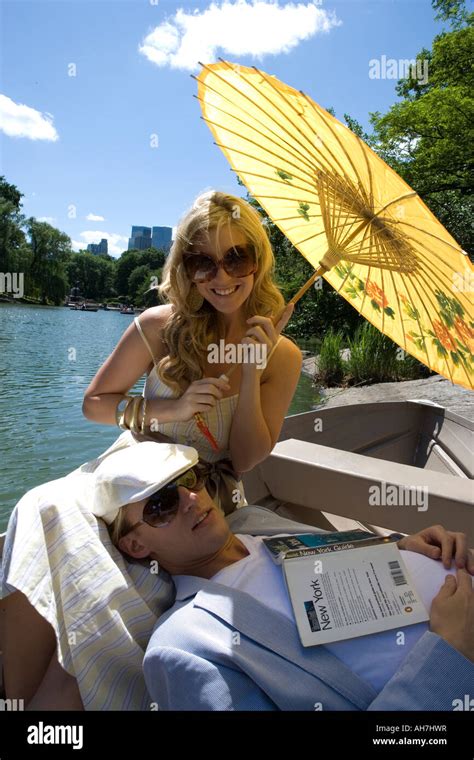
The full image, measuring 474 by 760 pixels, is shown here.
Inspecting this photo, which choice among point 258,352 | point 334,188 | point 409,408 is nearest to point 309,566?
point 258,352

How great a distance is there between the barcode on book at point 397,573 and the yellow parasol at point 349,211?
0.85m

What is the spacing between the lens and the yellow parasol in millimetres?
2018

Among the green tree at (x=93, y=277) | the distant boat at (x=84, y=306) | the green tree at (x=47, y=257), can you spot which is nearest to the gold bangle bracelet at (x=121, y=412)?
the green tree at (x=47, y=257)

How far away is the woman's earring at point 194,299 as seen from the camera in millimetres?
2223

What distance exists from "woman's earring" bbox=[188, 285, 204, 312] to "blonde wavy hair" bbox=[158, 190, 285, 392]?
1cm

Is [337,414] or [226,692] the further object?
[337,414]

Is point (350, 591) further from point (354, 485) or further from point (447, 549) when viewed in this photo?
point (354, 485)

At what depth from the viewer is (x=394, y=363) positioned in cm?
1291

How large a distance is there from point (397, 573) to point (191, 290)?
4.21 ft

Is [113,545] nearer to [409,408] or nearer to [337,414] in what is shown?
[337,414]

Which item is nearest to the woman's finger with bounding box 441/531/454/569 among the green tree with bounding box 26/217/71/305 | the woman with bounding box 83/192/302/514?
the woman with bounding box 83/192/302/514

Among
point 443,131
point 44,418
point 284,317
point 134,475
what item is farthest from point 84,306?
point 134,475

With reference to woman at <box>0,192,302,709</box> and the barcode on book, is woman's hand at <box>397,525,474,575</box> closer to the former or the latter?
the barcode on book
